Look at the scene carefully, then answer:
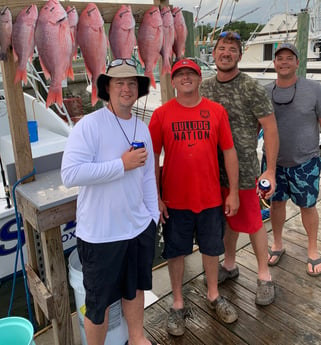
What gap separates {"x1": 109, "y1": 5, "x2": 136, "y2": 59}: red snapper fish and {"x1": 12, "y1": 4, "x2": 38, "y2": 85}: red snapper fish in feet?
1.47

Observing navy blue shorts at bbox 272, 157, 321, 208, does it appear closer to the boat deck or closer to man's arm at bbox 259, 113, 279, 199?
man's arm at bbox 259, 113, 279, 199

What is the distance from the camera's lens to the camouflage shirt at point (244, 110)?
6.86 feet

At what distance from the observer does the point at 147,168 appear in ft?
5.83

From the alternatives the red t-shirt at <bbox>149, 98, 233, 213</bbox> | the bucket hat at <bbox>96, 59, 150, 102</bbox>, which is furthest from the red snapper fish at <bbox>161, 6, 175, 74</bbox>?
the bucket hat at <bbox>96, 59, 150, 102</bbox>

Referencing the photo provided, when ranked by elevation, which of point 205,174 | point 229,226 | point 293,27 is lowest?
point 229,226

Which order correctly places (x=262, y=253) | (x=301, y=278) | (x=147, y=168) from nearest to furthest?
(x=147, y=168)
(x=262, y=253)
(x=301, y=278)

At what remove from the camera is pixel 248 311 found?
233 cm

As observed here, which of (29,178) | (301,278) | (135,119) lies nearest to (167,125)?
(135,119)

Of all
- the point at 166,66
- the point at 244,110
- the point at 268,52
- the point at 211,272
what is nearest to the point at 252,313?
the point at 211,272

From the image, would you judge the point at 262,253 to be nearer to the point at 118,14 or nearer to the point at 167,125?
the point at 167,125

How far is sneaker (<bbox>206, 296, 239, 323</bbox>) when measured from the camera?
2229 millimetres

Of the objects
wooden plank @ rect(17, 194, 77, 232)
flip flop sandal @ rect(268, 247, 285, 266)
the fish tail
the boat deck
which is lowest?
the boat deck

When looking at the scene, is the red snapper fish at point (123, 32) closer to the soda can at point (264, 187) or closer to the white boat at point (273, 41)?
the soda can at point (264, 187)

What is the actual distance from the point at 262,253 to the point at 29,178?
1637mm
